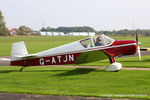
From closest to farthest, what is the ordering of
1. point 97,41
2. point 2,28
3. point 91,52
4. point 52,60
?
point 91,52
point 97,41
point 52,60
point 2,28

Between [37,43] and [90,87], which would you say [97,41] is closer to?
[90,87]

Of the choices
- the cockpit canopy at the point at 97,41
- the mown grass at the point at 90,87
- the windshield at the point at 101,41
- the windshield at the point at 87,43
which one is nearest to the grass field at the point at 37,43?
the windshield at the point at 87,43

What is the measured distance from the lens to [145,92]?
7.43m

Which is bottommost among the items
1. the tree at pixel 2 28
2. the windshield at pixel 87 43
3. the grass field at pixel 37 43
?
the grass field at pixel 37 43

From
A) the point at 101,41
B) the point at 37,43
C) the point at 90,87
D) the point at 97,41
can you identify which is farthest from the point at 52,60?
the point at 37,43

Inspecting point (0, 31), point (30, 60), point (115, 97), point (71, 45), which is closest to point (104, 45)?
→ point (71, 45)

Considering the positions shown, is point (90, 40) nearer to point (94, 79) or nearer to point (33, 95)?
point (94, 79)

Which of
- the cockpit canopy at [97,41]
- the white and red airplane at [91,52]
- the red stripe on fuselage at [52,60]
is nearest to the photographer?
the white and red airplane at [91,52]

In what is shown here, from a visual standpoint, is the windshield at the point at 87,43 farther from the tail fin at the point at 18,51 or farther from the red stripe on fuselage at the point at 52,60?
the tail fin at the point at 18,51

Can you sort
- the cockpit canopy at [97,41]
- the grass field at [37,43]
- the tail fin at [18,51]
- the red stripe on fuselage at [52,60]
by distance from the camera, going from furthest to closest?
the grass field at [37,43] < the tail fin at [18,51] < the red stripe on fuselage at [52,60] < the cockpit canopy at [97,41]

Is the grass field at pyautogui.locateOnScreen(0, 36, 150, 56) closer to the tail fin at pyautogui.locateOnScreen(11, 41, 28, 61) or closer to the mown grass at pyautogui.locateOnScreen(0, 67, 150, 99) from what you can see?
the tail fin at pyautogui.locateOnScreen(11, 41, 28, 61)

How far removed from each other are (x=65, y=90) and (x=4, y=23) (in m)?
122

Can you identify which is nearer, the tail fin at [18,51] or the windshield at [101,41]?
the windshield at [101,41]

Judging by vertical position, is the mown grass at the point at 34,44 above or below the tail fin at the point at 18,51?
below
